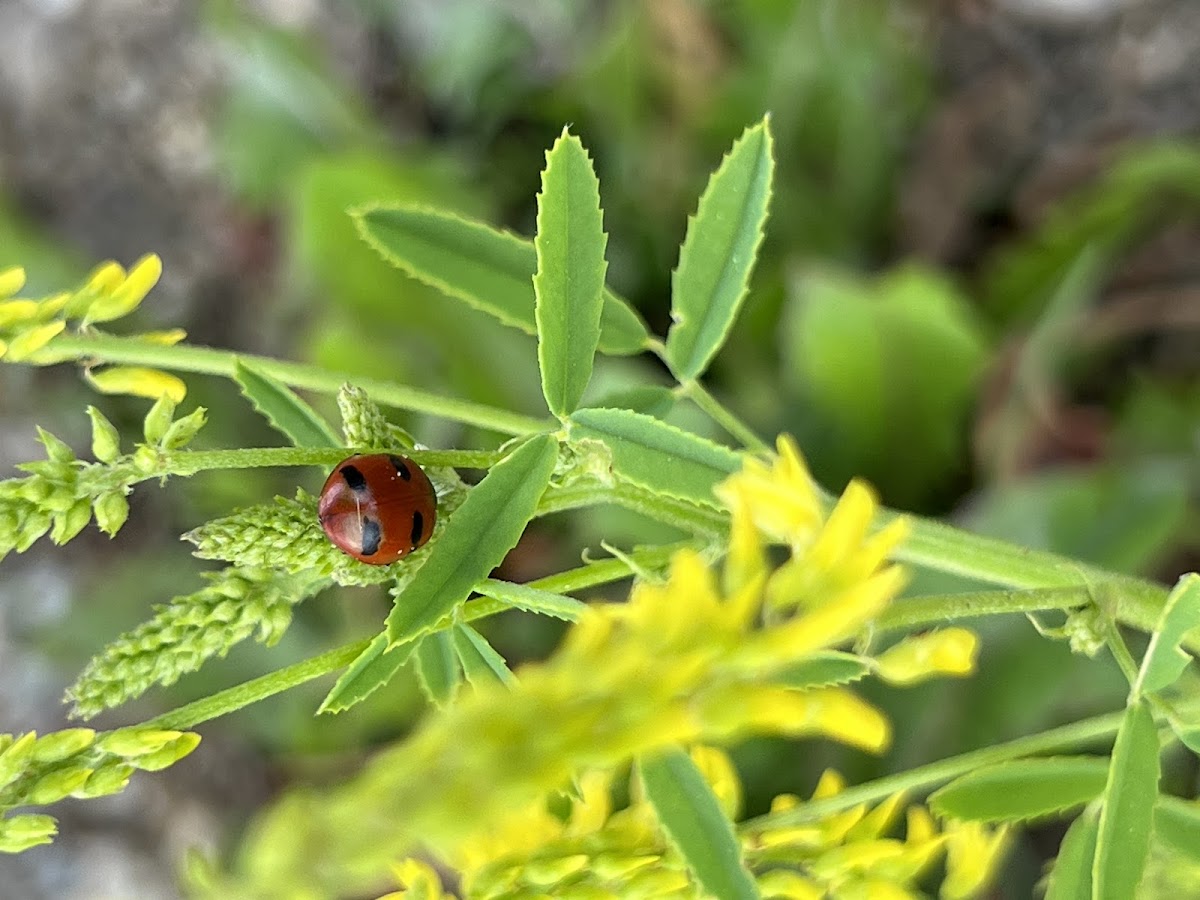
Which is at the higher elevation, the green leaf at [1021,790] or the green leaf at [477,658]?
the green leaf at [477,658]

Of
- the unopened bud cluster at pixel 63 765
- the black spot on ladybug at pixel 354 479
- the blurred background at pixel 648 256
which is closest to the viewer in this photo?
the unopened bud cluster at pixel 63 765

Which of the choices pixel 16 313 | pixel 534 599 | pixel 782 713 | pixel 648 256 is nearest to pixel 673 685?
pixel 782 713

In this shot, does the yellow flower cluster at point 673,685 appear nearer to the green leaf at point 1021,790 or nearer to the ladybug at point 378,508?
the ladybug at point 378,508

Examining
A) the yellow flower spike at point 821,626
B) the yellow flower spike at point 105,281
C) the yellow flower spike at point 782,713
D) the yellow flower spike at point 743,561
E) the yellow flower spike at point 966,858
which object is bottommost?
the yellow flower spike at point 966,858

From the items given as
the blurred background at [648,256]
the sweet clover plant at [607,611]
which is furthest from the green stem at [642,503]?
the blurred background at [648,256]

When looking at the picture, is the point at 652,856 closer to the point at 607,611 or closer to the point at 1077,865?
the point at 607,611

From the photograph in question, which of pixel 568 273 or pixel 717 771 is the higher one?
pixel 568 273
